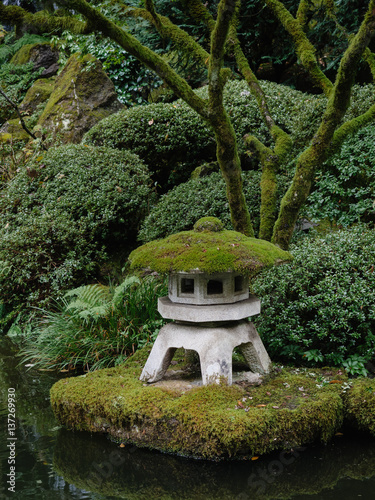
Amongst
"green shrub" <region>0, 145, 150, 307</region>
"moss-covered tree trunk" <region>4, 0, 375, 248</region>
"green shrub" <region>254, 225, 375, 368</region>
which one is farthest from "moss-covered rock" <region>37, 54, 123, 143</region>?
"green shrub" <region>254, 225, 375, 368</region>

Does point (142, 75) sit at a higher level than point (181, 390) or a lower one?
higher

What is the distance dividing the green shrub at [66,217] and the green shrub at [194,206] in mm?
435

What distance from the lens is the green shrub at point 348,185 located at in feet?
19.9

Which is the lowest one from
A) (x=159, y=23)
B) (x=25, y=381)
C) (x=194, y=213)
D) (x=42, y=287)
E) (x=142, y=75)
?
(x=25, y=381)

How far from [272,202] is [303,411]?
2.72 metres

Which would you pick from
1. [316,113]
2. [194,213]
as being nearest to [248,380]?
[194,213]

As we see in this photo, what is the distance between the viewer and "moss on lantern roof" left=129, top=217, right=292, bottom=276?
11.0ft

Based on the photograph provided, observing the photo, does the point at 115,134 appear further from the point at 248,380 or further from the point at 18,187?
the point at 248,380

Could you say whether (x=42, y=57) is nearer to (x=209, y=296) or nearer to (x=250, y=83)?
(x=250, y=83)

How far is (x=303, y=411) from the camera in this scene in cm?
324

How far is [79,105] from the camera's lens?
387 inches

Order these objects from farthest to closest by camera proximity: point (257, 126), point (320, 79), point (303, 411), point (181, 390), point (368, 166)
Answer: point (257, 126) < point (368, 166) < point (320, 79) < point (181, 390) < point (303, 411)

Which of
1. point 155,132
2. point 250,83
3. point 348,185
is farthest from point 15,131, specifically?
point 348,185
